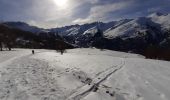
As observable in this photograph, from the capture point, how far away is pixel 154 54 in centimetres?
9744

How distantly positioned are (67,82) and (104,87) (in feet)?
8.64

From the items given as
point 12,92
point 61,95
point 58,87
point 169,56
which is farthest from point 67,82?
point 169,56

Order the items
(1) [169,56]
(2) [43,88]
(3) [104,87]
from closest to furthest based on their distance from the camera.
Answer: (2) [43,88] < (3) [104,87] < (1) [169,56]

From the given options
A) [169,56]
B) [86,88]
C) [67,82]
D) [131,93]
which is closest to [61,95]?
[86,88]

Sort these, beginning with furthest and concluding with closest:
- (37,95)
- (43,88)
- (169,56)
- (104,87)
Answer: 1. (169,56)
2. (104,87)
3. (43,88)
4. (37,95)

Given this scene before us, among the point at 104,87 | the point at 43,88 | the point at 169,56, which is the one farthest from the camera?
the point at 169,56

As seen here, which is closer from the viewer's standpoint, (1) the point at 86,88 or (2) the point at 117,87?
(1) the point at 86,88

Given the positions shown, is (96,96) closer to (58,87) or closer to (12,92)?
(58,87)

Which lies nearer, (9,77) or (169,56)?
(9,77)

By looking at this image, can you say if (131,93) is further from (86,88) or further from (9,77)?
(9,77)

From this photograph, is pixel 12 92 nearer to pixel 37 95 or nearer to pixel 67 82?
pixel 37 95

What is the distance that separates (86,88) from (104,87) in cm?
151

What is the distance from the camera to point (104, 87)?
15633mm

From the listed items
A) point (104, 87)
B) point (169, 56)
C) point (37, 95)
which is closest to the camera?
point (37, 95)
